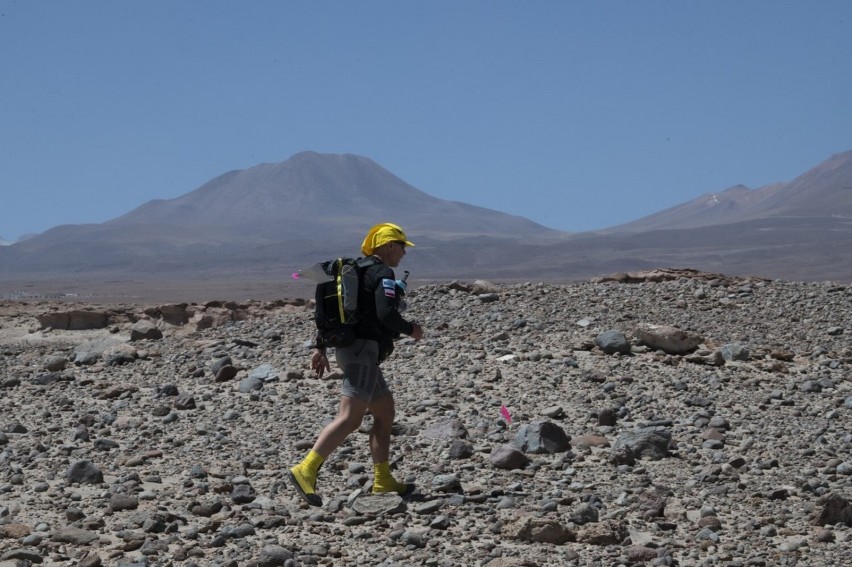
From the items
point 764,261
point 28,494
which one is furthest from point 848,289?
point 764,261

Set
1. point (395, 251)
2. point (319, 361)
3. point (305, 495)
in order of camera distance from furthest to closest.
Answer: point (319, 361)
point (395, 251)
point (305, 495)

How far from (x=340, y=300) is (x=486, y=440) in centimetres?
186

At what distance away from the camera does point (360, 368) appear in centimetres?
616

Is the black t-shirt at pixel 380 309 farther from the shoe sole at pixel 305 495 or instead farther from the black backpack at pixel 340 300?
the shoe sole at pixel 305 495

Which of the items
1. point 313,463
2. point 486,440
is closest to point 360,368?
point 313,463

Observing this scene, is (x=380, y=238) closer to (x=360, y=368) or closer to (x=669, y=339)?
(x=360, y=368)

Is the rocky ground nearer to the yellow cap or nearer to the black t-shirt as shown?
the black t-shirt

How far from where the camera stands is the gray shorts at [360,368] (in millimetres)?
6156

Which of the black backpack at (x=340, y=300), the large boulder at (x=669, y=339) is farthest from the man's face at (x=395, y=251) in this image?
the large boulder at (x=669, y=339)

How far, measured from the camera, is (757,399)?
8383 millimetres

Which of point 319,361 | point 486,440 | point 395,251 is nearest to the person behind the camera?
point 395,251

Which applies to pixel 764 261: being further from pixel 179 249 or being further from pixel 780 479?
pixel 780 479

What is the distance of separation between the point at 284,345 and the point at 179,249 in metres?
181

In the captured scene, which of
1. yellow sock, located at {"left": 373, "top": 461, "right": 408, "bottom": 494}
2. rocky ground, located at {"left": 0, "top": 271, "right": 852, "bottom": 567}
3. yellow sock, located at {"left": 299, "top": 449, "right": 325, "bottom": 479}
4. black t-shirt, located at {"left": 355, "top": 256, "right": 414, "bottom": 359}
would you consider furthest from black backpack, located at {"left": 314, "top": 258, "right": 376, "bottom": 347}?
rocky ground, located at {"left": 0, "top": 271, "right": 852, "bottom": 567}
